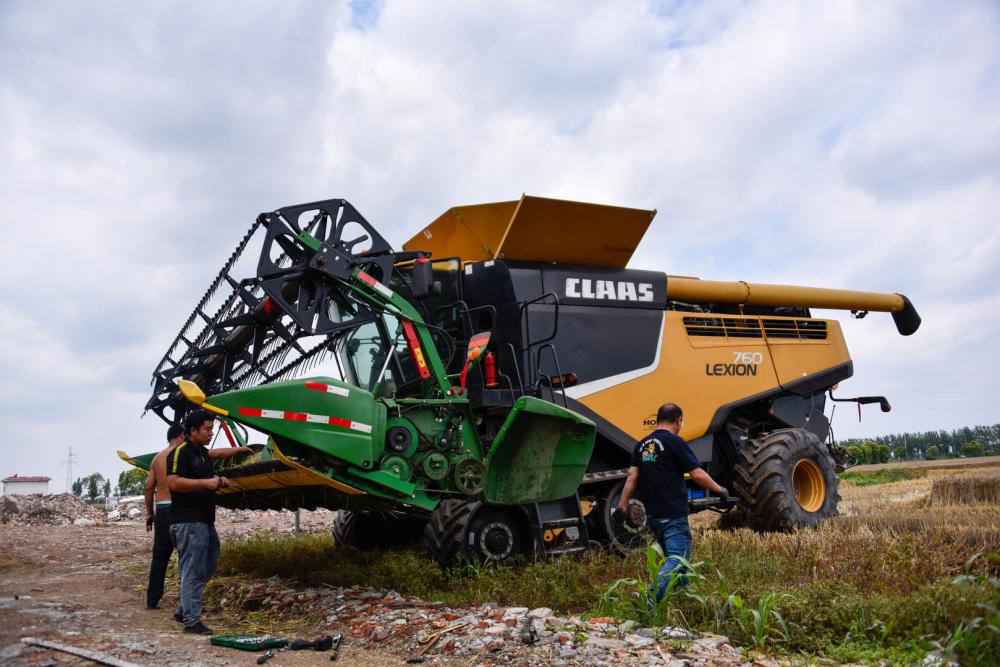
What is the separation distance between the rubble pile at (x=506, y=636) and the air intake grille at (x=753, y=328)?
5046 mm

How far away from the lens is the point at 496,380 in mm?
8164

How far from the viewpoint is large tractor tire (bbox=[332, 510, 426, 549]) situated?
941cm

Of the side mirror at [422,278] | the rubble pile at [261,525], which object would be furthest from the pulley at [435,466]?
the rubble pile at [261,525]

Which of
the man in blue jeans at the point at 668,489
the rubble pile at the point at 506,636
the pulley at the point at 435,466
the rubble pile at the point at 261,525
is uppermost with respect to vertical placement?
the pulley at the point at 435,466

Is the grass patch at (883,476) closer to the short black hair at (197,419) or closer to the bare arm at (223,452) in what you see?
the bare arm at (223,452)

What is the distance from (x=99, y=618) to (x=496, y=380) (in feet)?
13.2

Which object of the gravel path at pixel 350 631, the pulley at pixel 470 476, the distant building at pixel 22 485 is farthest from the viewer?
the distant building at pixel 22 485

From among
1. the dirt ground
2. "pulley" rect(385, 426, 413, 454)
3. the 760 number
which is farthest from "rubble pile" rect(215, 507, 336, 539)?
the 760 number

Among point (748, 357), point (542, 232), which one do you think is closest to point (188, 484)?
point (542, 232)

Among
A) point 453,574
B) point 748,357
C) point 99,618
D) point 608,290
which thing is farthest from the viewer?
point 748,357

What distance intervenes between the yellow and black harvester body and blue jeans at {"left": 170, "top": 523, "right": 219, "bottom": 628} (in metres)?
2.90

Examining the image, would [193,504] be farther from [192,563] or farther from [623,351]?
[623,351]

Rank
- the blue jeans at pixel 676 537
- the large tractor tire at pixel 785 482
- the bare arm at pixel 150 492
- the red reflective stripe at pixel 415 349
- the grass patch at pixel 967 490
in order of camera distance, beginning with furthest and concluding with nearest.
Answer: the grass patch at pixel 967 490, the large tractor tire at pixel 785 482, the red reflective stripe at pixel 415 349, the bare arm at pixel 150 492, the blue jeans at pixel 676 537

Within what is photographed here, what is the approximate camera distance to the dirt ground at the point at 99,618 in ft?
15.7
